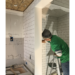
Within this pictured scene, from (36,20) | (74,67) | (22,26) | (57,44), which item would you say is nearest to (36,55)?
(57,44)

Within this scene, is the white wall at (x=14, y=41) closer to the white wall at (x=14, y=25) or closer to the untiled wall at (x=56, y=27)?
the white wall at (x=14, y=25)

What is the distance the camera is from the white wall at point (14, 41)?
2.66 meters

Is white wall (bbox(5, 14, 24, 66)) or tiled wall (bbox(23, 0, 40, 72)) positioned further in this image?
white wall (bbox(5, 14, 24, 66))

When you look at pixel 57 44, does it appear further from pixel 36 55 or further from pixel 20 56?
pixel 20 56

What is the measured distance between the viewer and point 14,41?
9.05 ft

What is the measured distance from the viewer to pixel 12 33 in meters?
2.72

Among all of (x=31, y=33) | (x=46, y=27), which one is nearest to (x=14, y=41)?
(x=31, y=33)

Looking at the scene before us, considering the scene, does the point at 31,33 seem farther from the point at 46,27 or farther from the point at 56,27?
the point at 56,27

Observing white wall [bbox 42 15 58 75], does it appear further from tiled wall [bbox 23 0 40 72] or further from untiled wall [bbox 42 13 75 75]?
tiled wall [bbox 23 0 40 72]

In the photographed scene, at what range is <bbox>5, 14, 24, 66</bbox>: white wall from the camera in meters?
2.66

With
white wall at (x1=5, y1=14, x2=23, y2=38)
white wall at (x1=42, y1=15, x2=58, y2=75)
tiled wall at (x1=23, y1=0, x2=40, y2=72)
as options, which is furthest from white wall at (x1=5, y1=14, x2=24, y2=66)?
white wall at (x1=42, y1=15, x2=58, y2=75)

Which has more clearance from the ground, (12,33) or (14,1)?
(14,1)
